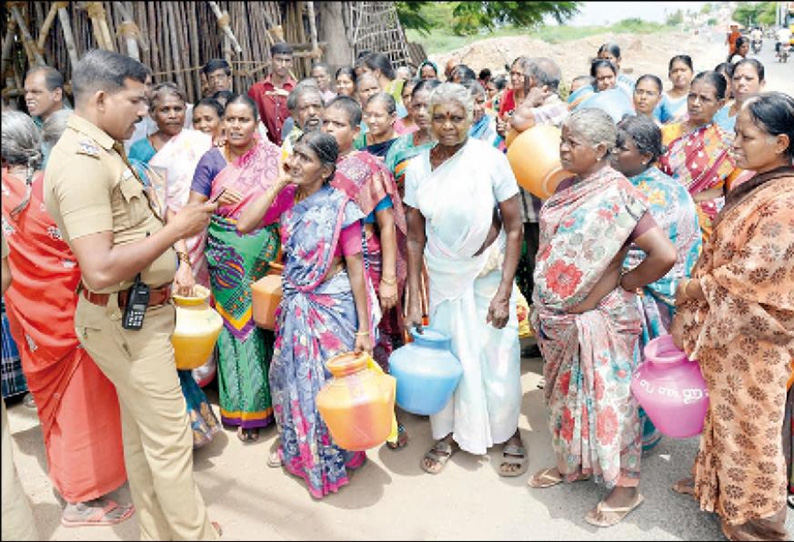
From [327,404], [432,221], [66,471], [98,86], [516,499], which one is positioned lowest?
[516,499]

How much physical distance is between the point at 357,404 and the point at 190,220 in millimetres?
1010

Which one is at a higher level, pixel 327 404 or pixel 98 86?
pixel 98 86

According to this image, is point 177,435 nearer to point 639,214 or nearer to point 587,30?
point 639,214

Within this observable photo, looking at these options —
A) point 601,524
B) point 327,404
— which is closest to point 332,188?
point 327,404

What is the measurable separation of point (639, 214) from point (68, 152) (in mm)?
Result: 2088

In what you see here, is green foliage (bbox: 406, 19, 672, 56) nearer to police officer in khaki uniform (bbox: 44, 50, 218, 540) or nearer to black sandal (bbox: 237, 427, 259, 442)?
black sandal (bbox: 237, 427, 259, 442)

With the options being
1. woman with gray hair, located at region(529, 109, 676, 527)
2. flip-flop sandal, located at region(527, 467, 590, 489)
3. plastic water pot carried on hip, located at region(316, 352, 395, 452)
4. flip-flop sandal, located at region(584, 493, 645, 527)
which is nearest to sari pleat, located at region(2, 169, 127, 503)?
plastic water pot carried on hip, located at region(316, 352, 395, 452)

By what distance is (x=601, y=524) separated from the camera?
2.76 m

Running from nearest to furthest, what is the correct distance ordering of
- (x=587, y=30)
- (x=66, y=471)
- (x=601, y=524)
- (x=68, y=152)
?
(x=68, y=152), (x=601, y=524), (x=66, y=471), (x=587, y=30)

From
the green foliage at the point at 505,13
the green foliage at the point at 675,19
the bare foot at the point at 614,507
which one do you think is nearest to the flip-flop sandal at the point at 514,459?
the bare foot at the point at 614,507

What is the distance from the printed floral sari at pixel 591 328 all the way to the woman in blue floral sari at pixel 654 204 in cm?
37

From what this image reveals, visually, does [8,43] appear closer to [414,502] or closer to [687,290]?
[414,502]

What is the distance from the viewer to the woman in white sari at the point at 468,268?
300 centimetres

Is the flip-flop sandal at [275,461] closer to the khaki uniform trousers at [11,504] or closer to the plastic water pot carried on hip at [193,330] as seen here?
the plastic water pot carried on hip at [193,330]
